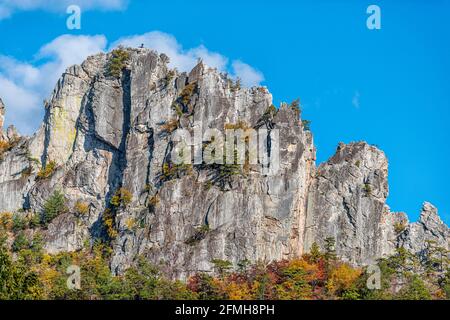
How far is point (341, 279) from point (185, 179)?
534 inches

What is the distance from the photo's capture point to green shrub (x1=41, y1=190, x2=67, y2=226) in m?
92.3

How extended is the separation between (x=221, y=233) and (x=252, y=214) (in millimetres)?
2441

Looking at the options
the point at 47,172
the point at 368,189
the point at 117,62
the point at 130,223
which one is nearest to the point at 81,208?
the point at 47,172

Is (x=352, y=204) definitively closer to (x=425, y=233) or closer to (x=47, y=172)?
(x=425, y=233)

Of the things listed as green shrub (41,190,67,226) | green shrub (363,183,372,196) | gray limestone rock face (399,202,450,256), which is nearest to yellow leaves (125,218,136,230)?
green shrub (41,190,67,226)

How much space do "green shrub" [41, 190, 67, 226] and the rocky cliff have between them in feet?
1.73

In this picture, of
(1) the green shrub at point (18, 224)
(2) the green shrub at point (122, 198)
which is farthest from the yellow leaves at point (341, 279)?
(1) the green shrub at point (18, 224)

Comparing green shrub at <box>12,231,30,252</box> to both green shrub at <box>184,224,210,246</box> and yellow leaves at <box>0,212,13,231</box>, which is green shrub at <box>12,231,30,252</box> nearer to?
yellow leaves at <box>0,212,13,231</box>

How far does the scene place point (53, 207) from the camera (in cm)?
9256

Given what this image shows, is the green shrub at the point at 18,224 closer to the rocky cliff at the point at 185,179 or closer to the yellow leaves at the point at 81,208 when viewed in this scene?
the rocky cliff at the point at 185,179

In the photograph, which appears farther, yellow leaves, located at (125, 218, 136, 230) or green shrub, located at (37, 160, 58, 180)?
green shrub, located at (37, 160, 58, 180)
